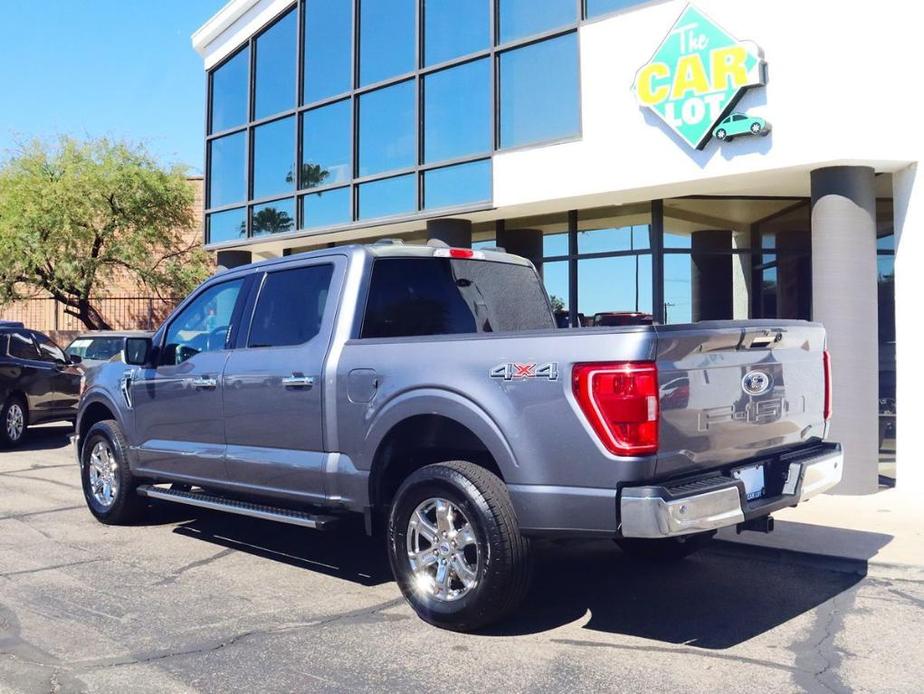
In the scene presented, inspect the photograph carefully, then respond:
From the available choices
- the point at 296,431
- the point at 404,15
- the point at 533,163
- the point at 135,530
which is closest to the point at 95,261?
the point at 404,15

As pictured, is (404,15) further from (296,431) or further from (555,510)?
(555,510)

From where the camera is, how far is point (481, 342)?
4621 millimetres

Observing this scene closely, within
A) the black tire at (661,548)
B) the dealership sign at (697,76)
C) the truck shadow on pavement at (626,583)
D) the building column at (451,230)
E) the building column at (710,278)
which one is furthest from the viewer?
the building column at (451,230)

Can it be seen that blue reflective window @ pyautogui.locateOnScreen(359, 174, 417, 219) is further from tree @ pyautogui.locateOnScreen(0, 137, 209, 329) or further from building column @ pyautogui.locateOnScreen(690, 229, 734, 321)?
tree @ pyautogui.locateOnScreen(0, 137, 209, 329)

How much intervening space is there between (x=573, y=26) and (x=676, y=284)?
142 inches

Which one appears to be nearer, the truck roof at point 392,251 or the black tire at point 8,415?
the truck roof at point 392,251

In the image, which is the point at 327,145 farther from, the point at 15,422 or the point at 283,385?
the point at 283,385

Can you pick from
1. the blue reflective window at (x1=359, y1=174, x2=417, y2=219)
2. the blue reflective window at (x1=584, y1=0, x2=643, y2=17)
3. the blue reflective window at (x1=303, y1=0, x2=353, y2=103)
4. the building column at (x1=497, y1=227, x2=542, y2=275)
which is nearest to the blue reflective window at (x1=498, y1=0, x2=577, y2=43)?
the blue reflective window at (x1=584, y1=0, x2=643, y2=17)

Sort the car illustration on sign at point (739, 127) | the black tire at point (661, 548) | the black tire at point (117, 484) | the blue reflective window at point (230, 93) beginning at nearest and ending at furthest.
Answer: the black tire at point (661, 548)
the black tire at point (117, 484)
the car illustration on sign at point (739, 127)
the blue reflective window at point (230, 93)

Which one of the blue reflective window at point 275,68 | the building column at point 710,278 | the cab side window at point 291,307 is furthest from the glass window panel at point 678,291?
the blue reflective window at point 275,68

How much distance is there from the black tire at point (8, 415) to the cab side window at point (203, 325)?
6.86 meters

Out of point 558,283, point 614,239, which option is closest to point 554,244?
point 558,283

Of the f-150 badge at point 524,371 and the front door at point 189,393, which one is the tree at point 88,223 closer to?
the front door at point 189,393

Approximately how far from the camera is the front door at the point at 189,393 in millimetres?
6199
